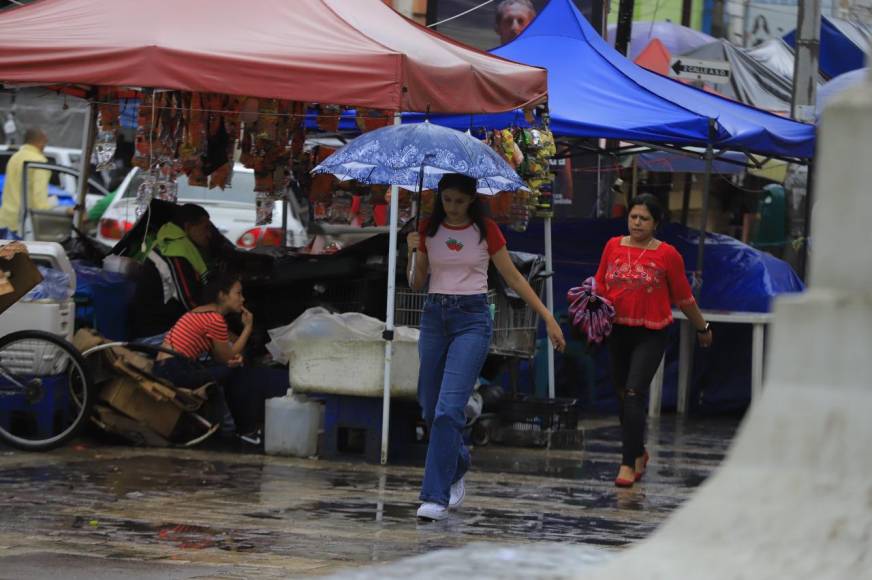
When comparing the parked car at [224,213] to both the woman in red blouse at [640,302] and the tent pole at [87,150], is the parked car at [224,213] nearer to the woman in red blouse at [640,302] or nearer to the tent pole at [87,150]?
the tent pole at [87,150]

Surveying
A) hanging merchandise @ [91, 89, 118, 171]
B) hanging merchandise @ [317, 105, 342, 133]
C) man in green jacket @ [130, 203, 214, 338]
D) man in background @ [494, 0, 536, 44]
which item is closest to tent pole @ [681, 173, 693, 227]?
man in background @ [494, 0, 536, 44]

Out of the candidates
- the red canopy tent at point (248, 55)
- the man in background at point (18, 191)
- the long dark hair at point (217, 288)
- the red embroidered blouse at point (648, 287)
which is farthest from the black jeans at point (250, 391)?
the man in background at point (18, 191)

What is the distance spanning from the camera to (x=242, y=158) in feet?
45.5

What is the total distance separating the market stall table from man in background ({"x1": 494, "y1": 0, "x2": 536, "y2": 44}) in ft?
16.0

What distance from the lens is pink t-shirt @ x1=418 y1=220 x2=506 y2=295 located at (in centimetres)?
852

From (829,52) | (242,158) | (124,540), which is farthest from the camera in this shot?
(829,52)

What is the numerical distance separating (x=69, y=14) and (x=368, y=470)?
3.90 metres

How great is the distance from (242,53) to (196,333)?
83.1 inches

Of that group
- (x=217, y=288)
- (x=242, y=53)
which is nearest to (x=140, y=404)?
(x=217, y=288)

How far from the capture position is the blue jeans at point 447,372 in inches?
326

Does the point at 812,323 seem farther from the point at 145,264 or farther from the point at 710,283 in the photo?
the point at 710,283

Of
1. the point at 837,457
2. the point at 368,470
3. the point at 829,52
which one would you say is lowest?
the point at 368,470

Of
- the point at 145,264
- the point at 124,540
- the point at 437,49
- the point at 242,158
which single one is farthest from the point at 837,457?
the point at 242,158

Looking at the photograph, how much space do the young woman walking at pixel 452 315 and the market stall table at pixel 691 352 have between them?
621cm
